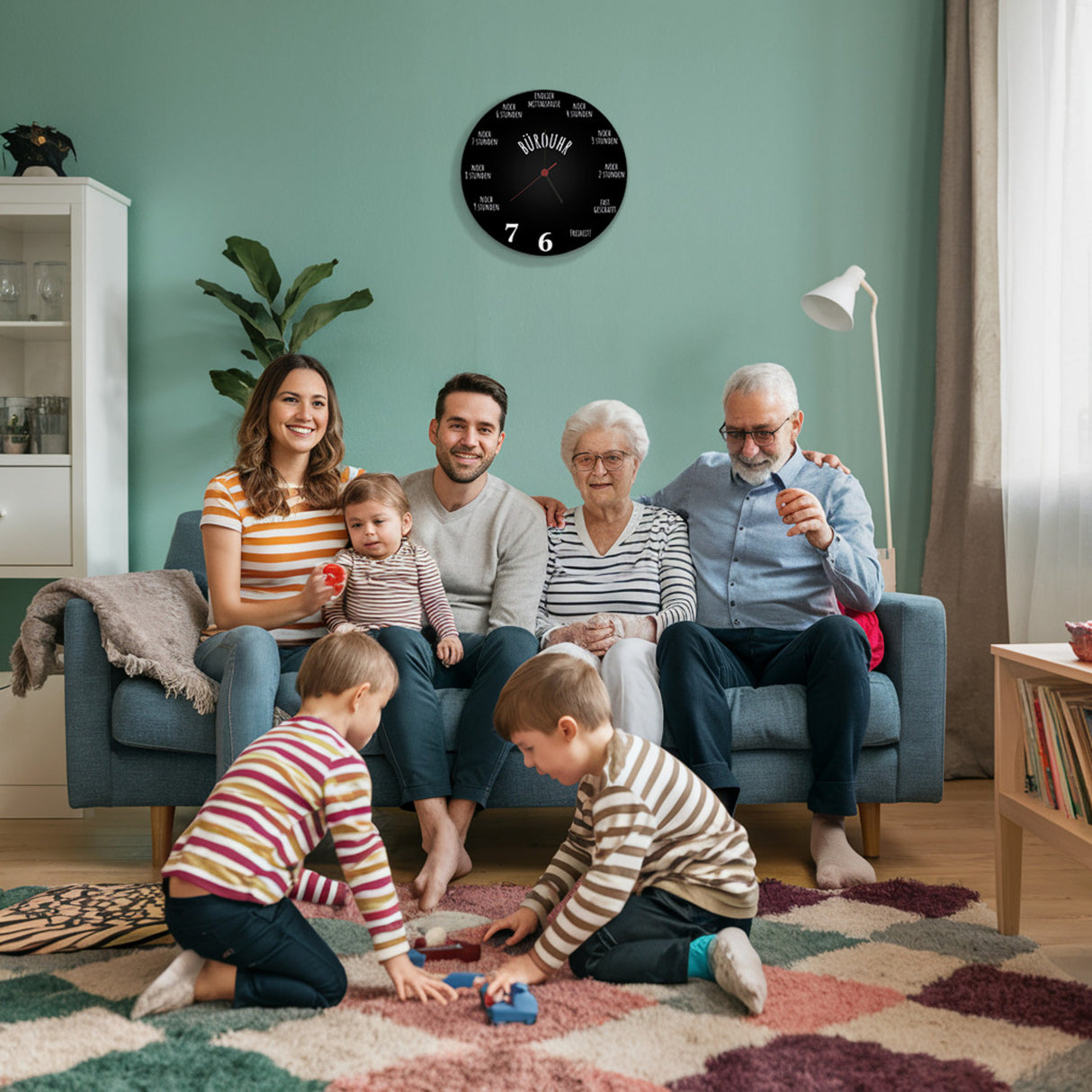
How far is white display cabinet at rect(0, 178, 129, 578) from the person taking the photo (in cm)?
299

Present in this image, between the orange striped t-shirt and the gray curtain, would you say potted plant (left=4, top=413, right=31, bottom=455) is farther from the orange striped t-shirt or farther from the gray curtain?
the gray curtain

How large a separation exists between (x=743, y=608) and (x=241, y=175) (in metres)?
2.12

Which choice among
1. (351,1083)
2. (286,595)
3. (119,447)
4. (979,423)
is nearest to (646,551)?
(286,595)

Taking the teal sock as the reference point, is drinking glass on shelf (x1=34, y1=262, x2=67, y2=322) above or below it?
above

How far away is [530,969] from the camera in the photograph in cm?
147

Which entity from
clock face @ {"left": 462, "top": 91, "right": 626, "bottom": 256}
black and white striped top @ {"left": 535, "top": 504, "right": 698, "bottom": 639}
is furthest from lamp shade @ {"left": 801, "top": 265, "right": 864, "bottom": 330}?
black and white striped top @ {"left": 535, "top": 504, "right": 698, "bottom": 639}

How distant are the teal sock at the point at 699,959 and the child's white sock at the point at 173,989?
71 centimetres

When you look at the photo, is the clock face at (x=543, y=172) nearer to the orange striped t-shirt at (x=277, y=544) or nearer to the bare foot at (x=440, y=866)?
the orange striped t-shirt at (x=277, y=544)

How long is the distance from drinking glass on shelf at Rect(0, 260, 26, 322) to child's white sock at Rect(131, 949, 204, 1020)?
93.9 inches

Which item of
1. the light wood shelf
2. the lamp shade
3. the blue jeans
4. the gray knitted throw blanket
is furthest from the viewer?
the lamp shade

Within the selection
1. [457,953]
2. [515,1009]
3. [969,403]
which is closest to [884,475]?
[969,403]

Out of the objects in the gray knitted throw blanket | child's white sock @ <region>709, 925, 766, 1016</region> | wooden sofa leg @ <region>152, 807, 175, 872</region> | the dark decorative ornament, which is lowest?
wooden sofa leg @ <region>152, 807, 175, 872</region>

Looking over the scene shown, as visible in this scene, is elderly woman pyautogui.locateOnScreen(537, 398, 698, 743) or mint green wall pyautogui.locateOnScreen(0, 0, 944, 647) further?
mint green wall pyautogui.locateOnScreen(0, 0, 944, 647)

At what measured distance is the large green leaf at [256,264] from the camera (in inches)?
117
